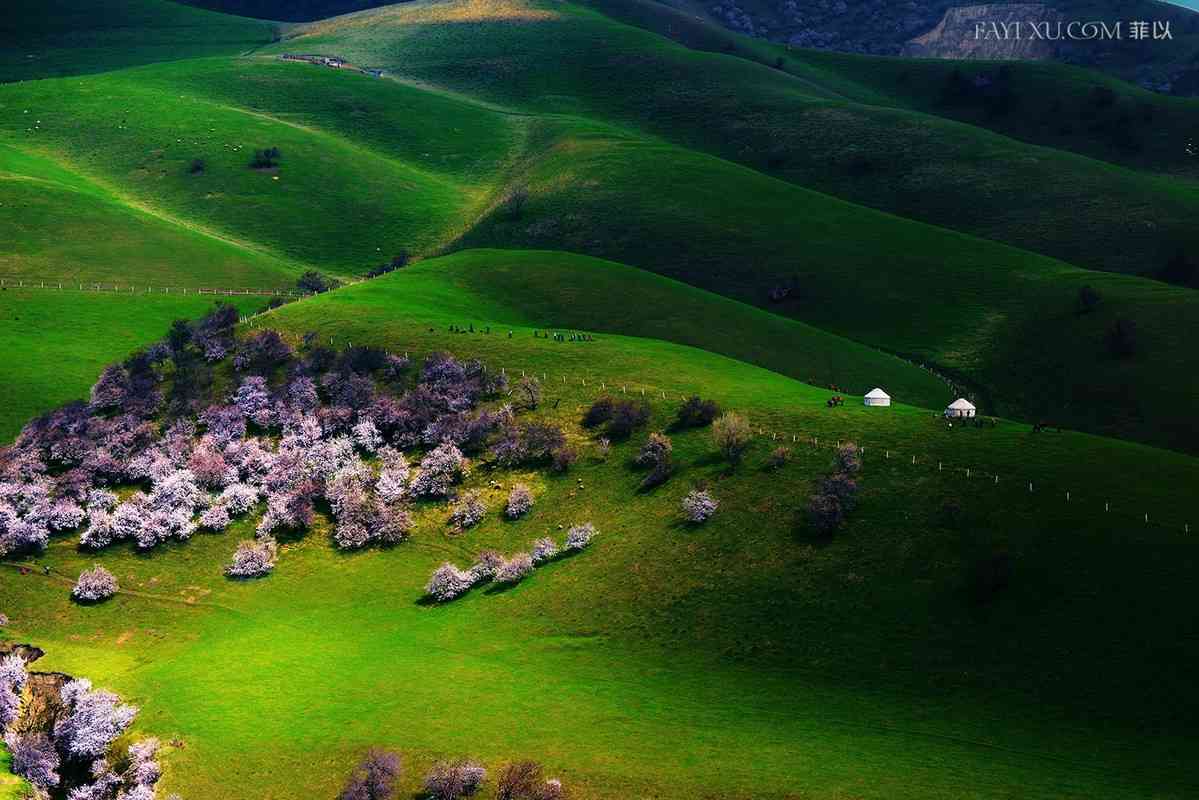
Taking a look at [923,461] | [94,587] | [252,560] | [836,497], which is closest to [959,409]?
[923,461]

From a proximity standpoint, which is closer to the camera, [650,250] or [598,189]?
[650,250]

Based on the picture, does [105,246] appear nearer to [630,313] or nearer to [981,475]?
[630,313]

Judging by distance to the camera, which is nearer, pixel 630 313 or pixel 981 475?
pixel 981 475

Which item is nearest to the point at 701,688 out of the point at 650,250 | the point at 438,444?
the point at 438,444

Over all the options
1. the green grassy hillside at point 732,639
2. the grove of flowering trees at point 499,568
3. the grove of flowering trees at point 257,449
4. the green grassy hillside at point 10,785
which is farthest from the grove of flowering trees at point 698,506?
the green grassy hillside at point 10,785

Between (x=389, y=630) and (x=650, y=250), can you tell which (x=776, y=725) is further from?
(x=650, y=250)

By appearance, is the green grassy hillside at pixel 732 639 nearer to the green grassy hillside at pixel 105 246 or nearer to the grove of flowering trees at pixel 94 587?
the grove of flowering trees at pixel 94 587

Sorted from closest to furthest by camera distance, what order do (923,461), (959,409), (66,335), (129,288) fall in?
(923,461), (959,409), (66,335), (129,288)

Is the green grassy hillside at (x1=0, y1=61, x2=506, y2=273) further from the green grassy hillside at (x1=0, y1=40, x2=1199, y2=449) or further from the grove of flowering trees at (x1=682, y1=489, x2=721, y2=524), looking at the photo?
the grove of flowering trees at (x1=682, y1=489, x2=721, y2=524)
